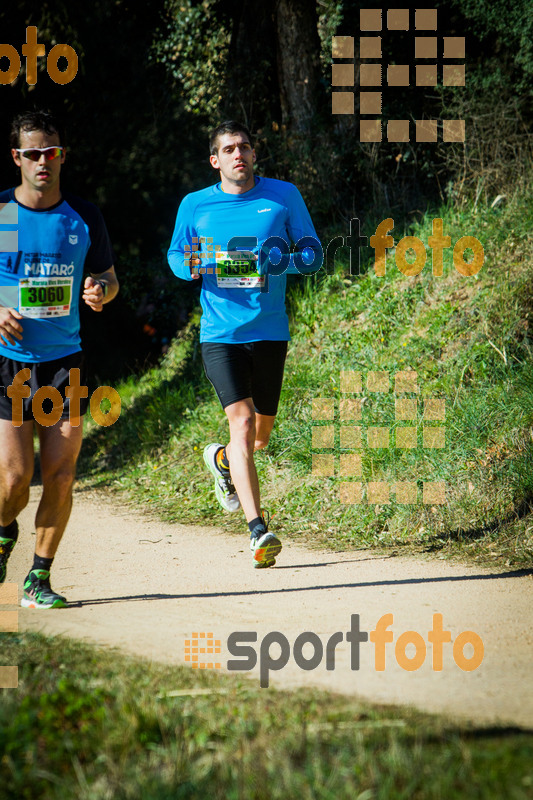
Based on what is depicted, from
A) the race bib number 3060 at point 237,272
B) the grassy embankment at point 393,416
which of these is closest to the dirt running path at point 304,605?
the grassy embankment at point 393,416

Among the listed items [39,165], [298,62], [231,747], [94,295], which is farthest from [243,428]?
[298,62]

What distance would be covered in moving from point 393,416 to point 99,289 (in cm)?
316

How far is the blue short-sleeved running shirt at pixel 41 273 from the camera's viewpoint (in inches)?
170

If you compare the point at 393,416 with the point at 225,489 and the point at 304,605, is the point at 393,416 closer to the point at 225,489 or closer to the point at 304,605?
the point at 225,489

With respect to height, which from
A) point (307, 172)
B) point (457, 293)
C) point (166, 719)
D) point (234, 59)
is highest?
point (234, 59)

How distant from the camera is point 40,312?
434 cm

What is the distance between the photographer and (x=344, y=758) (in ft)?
7.99

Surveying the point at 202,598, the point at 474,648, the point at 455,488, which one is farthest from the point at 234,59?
the point at 474,648

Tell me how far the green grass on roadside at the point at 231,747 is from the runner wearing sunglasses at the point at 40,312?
58.0 inches

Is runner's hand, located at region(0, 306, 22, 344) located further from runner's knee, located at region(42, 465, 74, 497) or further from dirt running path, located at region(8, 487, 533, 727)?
dirt running path, located at region(8, 487, 533, 727)

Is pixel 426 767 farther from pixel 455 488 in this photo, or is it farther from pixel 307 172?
pixel 307 172

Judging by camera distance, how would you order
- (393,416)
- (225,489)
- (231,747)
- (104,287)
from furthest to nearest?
1. (393,416)
2. (225,489)
3. (104,287)
4. (231,747)

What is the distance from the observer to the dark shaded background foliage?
387 inches

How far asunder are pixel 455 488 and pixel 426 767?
382 centimetres
